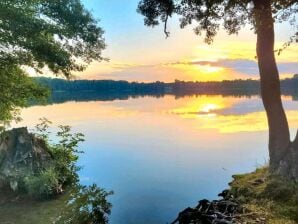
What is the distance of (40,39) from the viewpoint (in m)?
17.0

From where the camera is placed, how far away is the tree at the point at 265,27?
12.9 meters

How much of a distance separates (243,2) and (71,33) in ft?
28.6

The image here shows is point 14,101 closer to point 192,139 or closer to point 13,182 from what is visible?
point 13,182

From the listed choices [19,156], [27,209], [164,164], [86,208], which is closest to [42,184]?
[27,209]

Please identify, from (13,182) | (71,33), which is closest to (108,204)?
(13,182)

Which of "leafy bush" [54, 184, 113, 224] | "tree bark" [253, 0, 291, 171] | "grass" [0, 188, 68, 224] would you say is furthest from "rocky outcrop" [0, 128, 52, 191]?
"tree bark" [253, 0, 291, 171]

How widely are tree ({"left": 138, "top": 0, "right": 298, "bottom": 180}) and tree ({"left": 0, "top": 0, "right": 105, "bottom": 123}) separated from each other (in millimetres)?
4694

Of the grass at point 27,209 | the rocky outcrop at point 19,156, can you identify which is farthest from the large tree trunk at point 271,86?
the rocky outcrop at point 19,156

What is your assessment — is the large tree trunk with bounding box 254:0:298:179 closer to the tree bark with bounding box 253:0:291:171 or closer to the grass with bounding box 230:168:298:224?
the tree bark with bounding box 253:0:291:171

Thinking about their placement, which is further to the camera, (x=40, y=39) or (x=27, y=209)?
(x=40, y=39)

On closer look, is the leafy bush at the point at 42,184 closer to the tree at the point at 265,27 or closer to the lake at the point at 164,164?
the lake at the point at 164,164

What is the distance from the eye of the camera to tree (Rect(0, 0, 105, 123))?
16125 mm

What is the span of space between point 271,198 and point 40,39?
11.8 m

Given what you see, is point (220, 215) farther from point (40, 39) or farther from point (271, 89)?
point (40, 39)
